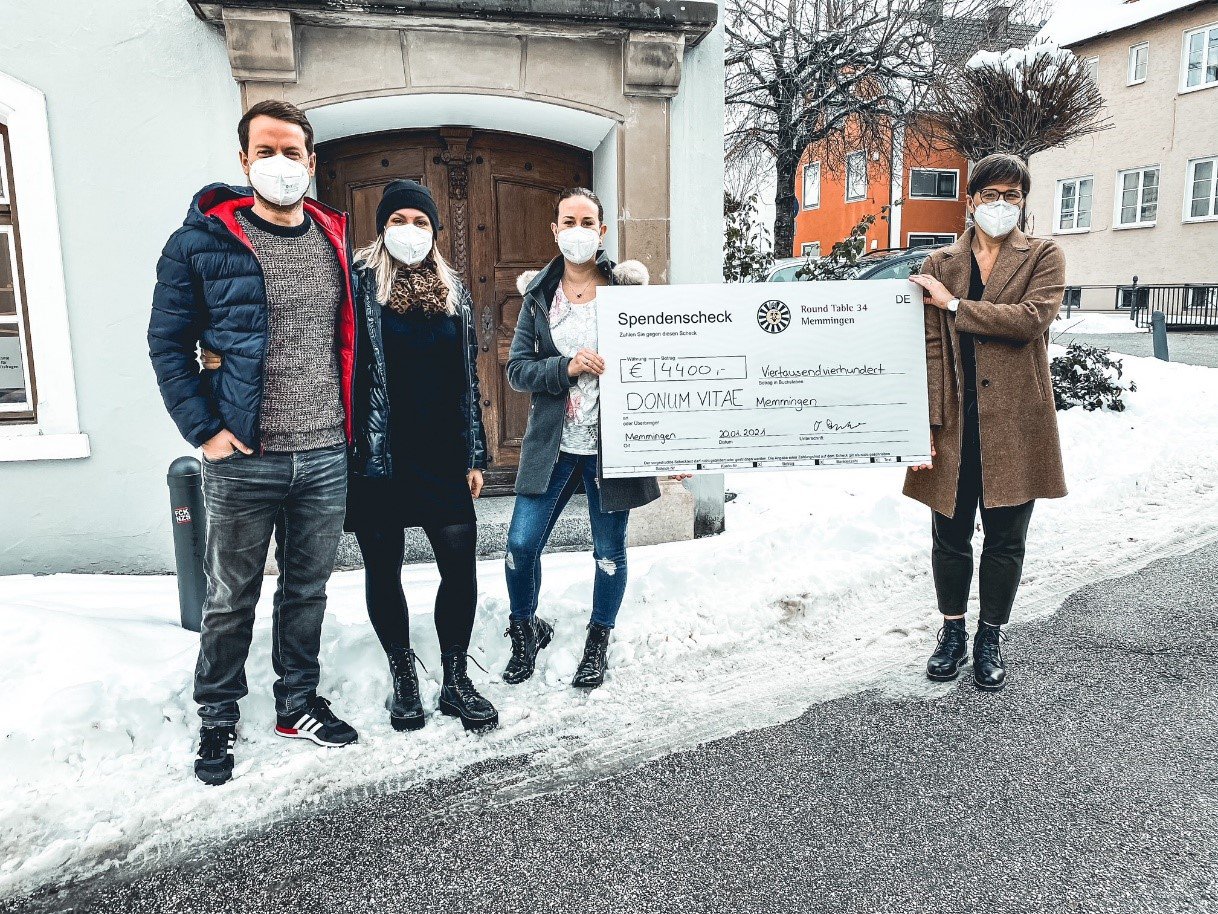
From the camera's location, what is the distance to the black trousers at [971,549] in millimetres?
3693

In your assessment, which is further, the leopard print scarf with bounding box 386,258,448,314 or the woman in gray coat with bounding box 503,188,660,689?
the woman in gray coat with bounding box 503,188,660,689

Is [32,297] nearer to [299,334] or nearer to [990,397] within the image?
[299,334]

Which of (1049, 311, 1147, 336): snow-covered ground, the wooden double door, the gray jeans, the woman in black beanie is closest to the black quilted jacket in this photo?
the woman in black beanie

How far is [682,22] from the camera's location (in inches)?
214

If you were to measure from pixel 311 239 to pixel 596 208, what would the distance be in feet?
3.81

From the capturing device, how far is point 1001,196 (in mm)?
3541

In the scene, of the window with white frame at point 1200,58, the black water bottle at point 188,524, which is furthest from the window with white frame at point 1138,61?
the black water bottle at point 188,524

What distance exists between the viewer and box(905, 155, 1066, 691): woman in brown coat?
11.6 feet

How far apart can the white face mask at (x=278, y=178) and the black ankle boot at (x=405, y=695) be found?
5.74ft

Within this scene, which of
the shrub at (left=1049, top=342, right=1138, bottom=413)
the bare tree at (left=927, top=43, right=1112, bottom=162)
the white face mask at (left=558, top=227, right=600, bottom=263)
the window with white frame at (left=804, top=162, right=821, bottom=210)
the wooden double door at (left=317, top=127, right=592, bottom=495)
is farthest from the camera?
the window with white frame at (left=804, top=162, right=821, bottom=210)

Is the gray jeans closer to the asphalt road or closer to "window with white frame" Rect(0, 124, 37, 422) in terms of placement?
the asphalt road

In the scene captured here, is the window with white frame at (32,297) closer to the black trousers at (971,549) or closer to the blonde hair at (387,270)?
the blonde hair at (387,270)

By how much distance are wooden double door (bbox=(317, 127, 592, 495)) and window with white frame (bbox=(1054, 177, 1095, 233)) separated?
2395 centimetres

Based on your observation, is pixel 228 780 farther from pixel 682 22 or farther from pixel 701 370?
pixel 682 22
